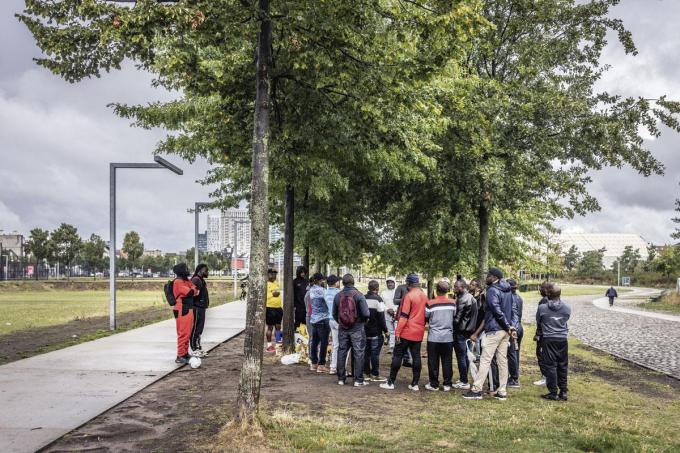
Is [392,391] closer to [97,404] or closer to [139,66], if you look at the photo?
[97,404]

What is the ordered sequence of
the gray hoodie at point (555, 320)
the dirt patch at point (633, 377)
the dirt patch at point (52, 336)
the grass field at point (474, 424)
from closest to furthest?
the grass field at point (474, 424) < the gray hoodie at point (555, 320) < the dirt patch at point (633, 377) < the dirt patch at point (52, 336)

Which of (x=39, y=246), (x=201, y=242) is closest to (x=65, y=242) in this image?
(x=39, y=246)

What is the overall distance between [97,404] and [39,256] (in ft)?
282

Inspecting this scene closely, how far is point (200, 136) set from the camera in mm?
11336

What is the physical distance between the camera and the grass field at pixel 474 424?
642cm

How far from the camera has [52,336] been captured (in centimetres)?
1650

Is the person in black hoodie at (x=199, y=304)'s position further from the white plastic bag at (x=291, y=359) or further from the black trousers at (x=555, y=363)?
the black trousers at (x=555, y=363)

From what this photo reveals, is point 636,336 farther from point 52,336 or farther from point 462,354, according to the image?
point 52,336

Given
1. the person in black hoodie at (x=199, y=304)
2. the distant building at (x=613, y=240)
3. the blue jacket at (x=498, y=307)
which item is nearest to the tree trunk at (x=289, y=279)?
the person in black hoodie at (x=199, y=304)

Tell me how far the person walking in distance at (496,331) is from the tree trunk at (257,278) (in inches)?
158


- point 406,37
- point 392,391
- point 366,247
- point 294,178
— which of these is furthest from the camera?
point 366,247

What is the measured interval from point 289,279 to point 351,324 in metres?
3.10

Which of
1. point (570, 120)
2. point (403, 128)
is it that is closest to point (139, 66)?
point (403, 128)

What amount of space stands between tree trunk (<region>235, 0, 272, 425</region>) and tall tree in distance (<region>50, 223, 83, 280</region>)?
285 feet
